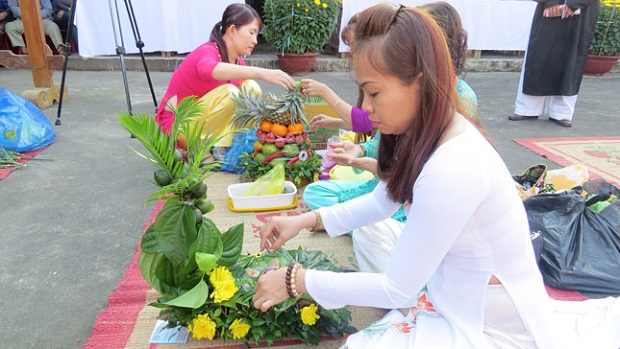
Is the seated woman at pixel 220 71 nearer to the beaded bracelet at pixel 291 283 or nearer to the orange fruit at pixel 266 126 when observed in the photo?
→ the orange fruit at pixel 266 126

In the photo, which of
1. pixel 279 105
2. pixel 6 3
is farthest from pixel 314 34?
pixel 6 3

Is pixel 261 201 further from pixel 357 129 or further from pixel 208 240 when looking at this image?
pixel 208 240

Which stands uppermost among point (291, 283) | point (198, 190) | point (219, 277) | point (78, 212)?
point (198, 190)

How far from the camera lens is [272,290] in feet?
4.18

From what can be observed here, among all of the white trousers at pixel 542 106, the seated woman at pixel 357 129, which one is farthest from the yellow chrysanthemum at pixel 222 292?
the white trousers at pixel 542 106

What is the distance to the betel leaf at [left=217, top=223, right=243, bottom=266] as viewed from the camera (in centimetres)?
159

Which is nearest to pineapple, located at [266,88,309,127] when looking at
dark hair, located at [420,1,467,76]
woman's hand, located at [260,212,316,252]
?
dark hair, located at [420,1,467,76]

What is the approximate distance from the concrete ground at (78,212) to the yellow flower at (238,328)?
2.03ft

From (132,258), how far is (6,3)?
686cm

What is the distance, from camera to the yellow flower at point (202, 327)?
1529 mm

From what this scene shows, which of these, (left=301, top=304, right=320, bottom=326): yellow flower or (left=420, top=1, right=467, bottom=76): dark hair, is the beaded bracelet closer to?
Result: (left=301, top=304, right=320, bottom=326): yellow flower

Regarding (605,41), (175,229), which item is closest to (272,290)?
(175,229)

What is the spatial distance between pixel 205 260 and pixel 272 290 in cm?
26

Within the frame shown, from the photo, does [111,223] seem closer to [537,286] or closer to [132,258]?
[132,258]
